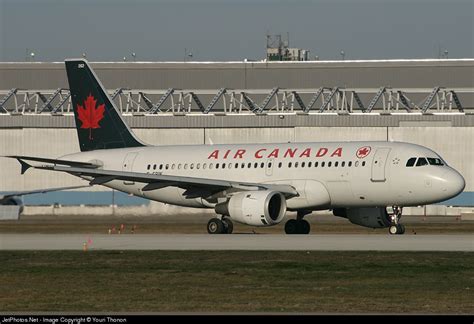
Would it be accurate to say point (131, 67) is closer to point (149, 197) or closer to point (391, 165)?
point (149, 197)

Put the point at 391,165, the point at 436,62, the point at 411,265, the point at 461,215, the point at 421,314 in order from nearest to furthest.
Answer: the point at 421,314, the point at 411,265, the point at 391,165, the point at 461,215, the point at 436,62

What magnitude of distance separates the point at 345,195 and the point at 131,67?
56973mm

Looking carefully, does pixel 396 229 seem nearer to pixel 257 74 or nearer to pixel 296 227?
pixel 296 227

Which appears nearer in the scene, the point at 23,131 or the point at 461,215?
the point at 461,215

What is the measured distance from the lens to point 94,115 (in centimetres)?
5988

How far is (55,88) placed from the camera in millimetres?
104562

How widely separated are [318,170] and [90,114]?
14.5m

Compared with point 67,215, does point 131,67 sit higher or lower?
higher

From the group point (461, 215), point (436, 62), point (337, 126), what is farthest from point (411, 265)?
point (436, 62)

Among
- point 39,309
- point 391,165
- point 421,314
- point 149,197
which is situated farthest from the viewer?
point 149,197

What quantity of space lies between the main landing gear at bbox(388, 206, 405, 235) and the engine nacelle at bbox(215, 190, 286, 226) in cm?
470

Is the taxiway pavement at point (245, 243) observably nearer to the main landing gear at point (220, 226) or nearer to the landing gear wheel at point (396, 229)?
the landing gear wheel at point (396, 229)

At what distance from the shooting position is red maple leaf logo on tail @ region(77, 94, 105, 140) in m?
59.8

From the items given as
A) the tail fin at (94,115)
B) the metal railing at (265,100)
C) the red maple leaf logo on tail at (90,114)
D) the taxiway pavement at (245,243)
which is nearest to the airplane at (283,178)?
the tail fin at (94,115)
